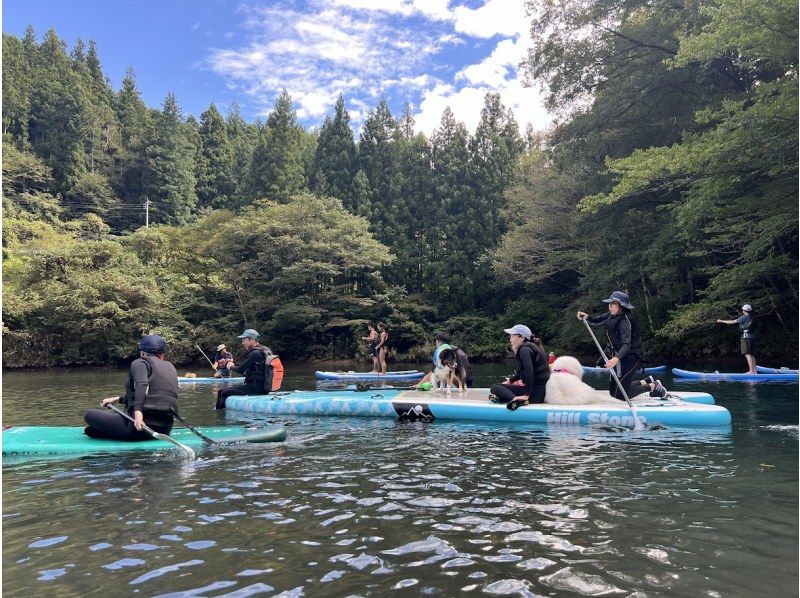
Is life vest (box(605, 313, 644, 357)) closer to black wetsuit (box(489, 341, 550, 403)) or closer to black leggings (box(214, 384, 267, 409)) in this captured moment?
black wetsuit (box(489, 341, 550, 403))

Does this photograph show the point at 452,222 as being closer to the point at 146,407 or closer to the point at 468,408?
the point at 468,408

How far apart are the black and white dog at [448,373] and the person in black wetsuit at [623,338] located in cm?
243

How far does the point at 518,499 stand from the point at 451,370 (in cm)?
546

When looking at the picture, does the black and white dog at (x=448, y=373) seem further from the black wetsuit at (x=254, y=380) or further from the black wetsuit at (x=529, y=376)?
the black wetsuit at (x=254, y=380)

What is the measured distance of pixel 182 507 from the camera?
454cm

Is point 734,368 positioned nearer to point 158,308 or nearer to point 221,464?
point 221,464

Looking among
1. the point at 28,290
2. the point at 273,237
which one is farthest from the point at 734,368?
the point at 28,290

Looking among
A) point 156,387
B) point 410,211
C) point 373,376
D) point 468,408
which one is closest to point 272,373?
point 468,408

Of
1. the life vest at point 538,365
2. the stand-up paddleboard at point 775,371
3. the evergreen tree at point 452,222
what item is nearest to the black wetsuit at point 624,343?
the life vest at point 538,365

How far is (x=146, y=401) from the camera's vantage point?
663cm

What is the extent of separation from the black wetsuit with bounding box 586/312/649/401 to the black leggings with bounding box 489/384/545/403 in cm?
119

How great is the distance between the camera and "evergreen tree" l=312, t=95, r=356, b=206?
38.3m

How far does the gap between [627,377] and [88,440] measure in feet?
24.0

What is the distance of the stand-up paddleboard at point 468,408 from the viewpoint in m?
7.85
